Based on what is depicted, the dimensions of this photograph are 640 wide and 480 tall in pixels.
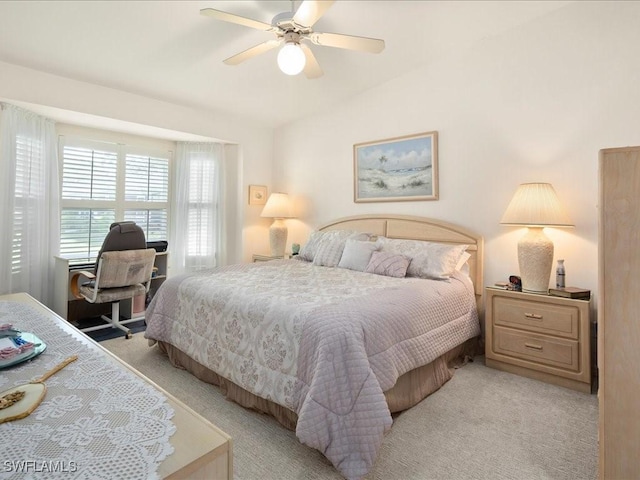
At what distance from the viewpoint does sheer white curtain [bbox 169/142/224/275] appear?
14.7 ft

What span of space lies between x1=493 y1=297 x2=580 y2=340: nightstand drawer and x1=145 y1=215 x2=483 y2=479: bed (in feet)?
0.79

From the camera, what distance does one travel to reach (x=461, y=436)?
183 cm

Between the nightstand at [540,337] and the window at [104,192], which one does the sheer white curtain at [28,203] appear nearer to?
the window at [104,192]

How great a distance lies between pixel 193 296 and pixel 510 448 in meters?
2.12

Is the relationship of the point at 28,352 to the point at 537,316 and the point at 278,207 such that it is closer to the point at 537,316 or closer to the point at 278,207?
the point at 537,316

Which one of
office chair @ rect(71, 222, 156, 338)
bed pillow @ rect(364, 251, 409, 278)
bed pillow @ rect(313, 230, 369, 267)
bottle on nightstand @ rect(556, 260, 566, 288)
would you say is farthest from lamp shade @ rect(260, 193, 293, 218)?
bottle on nightstand @ rect(556, 260, 566, 288)

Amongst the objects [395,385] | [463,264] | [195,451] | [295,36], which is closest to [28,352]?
[195,451]

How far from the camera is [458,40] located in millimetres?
3096

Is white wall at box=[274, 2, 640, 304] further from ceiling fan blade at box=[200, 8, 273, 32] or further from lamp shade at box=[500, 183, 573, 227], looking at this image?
ceiling fan blade at box=[200, 8, 273, 32]

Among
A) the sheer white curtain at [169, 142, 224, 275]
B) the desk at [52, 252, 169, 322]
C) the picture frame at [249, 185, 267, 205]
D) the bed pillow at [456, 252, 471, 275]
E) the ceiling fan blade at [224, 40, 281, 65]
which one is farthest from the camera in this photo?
the picture frame at [249, 185, 267, 205]

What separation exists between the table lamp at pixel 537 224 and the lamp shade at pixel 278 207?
8.74ft

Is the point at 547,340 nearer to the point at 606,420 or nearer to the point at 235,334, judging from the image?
→ the point at 606,420

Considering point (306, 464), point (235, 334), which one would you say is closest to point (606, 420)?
point (306, 464)

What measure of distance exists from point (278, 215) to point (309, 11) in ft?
9.05
